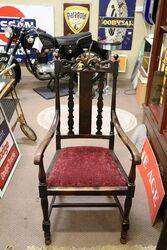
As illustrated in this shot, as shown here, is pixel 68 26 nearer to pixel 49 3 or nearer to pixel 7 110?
pixel 49 3

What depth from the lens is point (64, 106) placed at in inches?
137

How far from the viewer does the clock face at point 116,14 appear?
12.8 feet

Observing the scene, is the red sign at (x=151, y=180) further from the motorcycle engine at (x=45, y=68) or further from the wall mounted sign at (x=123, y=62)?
the wall mounted sign at (x=123, y=62)

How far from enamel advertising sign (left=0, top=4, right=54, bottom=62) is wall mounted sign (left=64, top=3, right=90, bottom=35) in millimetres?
224

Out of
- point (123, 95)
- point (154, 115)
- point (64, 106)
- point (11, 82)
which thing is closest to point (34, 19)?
point (64, 106)

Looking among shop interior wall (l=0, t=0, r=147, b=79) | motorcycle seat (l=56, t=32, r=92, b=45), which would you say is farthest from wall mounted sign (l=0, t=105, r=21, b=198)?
shop interior wall (l=0, t=0, r=147, b=79)

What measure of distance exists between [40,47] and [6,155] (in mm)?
1892

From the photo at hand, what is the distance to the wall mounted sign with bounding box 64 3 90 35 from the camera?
3900mm

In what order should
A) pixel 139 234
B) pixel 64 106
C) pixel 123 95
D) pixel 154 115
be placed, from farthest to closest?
pixel 123 95 < pixel 64 106 < pixel 154 115 < pixel 139 234

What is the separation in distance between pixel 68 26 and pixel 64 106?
4.46 ft

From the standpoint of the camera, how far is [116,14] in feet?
13.0

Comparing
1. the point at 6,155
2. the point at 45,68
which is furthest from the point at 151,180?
the point at 45,68

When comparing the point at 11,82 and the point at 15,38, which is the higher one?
the point at 15,38

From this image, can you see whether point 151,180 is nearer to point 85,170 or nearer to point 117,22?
point 85,170
